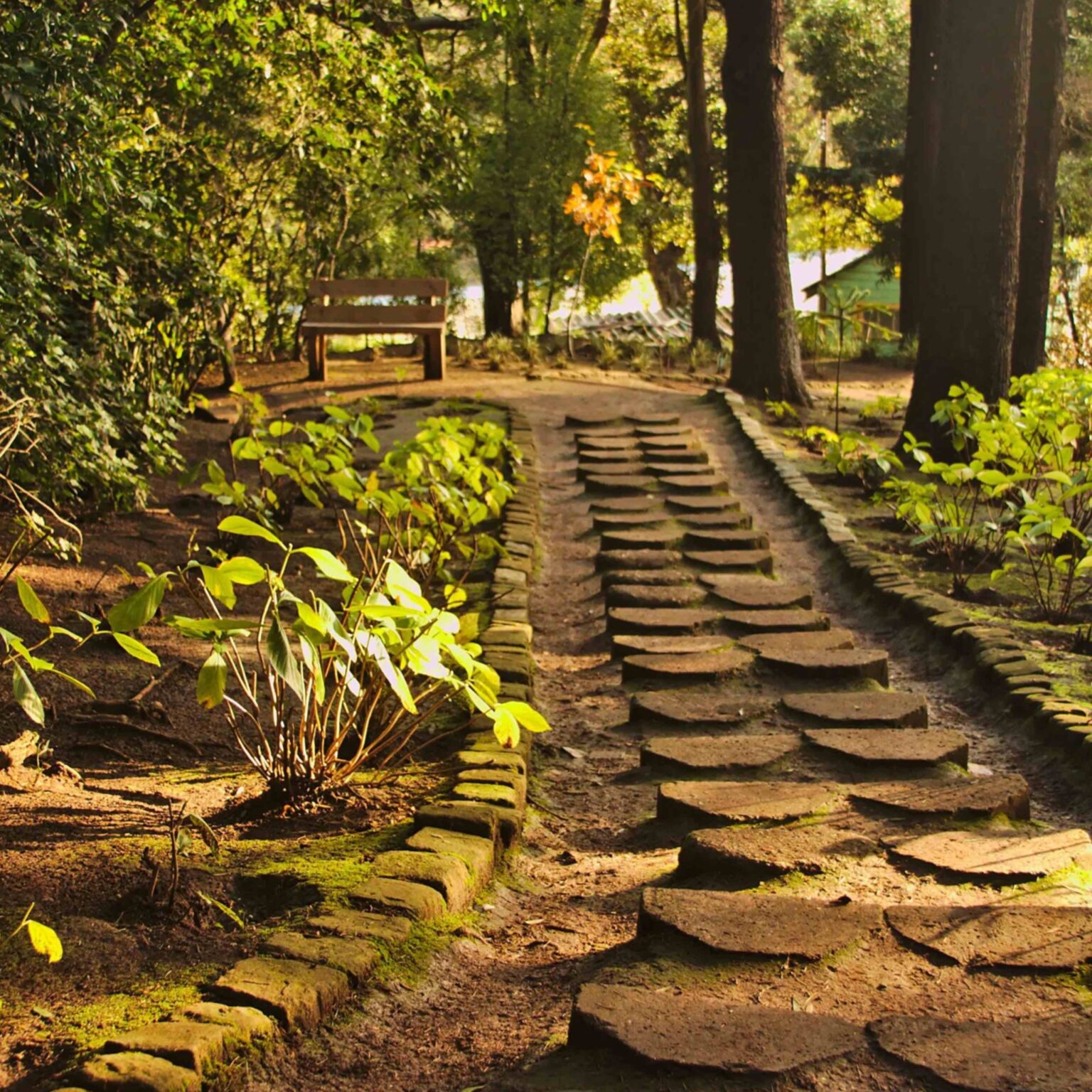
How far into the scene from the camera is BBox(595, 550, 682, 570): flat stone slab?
6164 millimetres

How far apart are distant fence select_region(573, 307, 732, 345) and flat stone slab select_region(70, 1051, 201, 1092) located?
1627cm

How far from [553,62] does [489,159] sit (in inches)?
58.0

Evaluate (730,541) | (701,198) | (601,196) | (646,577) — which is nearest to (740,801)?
(646,577)

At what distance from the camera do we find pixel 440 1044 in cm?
228

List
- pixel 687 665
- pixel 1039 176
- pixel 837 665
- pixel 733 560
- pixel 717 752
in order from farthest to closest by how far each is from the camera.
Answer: pixel 1039 176 < pixel 733 560 < pixel 687 665 < pixel 837 665 < pixel 717 752

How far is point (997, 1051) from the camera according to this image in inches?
81.7

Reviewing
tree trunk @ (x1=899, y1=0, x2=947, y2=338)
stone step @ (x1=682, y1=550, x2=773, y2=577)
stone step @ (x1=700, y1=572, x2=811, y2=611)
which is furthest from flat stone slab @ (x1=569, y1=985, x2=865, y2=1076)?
tree trunk @ (x1=899, y1=0, x2=947, y2=338)

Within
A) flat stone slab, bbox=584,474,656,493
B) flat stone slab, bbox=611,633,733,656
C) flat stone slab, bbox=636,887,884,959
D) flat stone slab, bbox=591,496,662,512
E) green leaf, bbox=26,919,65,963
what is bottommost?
flat stone slab, bbox=636,887,884,959

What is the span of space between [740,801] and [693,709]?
0.98 metres

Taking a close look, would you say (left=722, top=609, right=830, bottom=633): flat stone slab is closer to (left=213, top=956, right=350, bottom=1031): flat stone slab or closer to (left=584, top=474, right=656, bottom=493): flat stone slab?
(left=584, top=474, right=656, bottom=493): flat stone slab

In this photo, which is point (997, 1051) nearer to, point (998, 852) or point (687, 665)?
point (998, 852)

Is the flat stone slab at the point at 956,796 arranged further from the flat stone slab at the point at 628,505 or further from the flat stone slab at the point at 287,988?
the flat stone slab at the point at 628,505

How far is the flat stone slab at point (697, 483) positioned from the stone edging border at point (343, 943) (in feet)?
12.5

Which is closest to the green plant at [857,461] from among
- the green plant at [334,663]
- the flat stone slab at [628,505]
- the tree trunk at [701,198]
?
the flat stone slab at [628,505]
